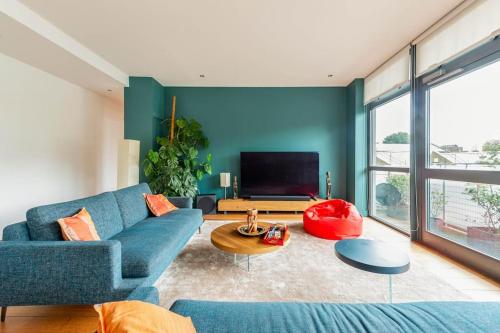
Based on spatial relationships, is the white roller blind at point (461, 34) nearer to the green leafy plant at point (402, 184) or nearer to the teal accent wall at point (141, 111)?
the green leafy plant at point (402, 184)

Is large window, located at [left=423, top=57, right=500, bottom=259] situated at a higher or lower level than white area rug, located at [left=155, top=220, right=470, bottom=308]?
higher

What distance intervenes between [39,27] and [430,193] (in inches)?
207

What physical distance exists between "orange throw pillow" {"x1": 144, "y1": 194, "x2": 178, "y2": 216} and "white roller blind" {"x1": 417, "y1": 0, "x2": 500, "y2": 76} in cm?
392

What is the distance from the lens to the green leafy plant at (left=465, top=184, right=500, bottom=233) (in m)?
2.14

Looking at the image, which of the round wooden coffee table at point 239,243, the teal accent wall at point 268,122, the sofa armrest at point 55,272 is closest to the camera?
the sofa armrest at point 55,272

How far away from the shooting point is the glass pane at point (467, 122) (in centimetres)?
216

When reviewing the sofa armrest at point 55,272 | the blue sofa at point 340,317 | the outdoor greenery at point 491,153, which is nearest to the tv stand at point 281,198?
the outdoor greenery at point 491,153

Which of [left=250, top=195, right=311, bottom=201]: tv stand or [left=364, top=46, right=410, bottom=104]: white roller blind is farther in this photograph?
[left=250, top=195, right=311, bottom=201]: tv stand

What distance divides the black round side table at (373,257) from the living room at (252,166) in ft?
0.06

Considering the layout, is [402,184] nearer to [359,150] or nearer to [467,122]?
[359,150]

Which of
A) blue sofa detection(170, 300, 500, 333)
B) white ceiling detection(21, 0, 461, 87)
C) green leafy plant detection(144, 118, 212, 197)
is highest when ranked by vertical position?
white ceiling detection(21, 0, 461, 87)

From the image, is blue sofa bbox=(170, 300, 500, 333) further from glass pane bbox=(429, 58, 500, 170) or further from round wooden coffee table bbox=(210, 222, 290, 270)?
glass pane bbox=(429, 58, 500, 170)

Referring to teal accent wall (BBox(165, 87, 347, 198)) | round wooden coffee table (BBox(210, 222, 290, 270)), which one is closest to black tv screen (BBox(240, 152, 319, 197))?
teal accent wall (BBox(165, 87, 347, 198))

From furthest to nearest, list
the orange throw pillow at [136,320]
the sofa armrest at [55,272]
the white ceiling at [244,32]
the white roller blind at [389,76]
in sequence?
1. the white roller blind at [389,76]
2. the white ceiling at [244,32]
3. the sofa armrest at [55,272]
4. the orange throw pillow at [136,320]
